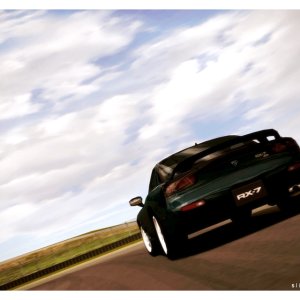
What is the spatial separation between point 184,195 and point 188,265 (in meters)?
0.84

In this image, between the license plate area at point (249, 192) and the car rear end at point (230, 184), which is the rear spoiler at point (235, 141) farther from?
the license plate area at point (249, 192)

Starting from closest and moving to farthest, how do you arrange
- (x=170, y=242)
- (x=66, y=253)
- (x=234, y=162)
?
(x=234, y=162)
(x=170, y=242)
(x=66, y=253)

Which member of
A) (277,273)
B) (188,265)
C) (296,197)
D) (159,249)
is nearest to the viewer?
(277,273)

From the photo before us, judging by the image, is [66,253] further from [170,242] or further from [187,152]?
[170,242]

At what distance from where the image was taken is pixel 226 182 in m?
5.96

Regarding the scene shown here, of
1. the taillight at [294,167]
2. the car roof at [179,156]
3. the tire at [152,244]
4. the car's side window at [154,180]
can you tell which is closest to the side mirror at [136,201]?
the car's side window at [154,180]

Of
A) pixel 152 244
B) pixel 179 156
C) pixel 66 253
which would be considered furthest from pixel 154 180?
pixel 66 253

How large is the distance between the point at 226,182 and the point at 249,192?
0.31m

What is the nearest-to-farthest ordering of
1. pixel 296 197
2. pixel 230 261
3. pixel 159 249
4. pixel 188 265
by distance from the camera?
pixel 230 261, pixel 188 265, pixel 296 197, pixel 159 249

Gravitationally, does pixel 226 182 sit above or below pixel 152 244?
above

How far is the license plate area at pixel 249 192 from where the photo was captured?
5953 millimetres

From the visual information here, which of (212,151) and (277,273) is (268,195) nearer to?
(212,151)
